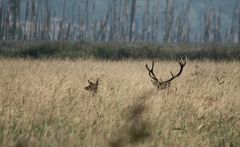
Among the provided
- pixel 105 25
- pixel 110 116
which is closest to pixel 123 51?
pixel 110 116

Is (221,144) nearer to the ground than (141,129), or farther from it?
nearer to the ground

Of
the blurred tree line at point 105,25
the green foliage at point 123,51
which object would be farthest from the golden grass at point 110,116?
the blurred tree line at point 105,25

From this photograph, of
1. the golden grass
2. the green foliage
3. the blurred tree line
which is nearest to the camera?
the golden grass

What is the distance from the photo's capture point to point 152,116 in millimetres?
6801

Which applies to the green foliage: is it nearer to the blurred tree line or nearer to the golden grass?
the golden grass

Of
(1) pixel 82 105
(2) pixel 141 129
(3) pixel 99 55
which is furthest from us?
(3) pixel 99 55

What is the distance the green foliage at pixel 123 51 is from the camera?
25.3 metres

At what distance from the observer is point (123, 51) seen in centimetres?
2681

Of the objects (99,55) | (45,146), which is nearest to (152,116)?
(45,146)

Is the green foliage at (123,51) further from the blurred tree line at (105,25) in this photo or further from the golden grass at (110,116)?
the blurred tree line at (105,25)

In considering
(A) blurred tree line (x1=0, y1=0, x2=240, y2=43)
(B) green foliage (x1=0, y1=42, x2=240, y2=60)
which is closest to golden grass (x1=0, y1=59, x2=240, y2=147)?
(B) green foliage (x1=0, y1=42, x2=240, y2=60)

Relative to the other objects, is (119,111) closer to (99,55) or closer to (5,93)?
(5,93)

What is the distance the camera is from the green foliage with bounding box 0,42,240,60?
82.9 feet

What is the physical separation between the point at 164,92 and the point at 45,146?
4.06m
